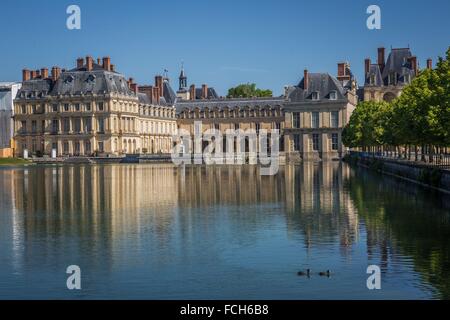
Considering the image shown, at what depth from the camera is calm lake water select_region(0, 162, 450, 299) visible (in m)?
15.0

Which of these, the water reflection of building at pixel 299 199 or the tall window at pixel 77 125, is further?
the tall window at pixel 77 125

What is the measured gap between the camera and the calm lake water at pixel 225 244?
1505 cm

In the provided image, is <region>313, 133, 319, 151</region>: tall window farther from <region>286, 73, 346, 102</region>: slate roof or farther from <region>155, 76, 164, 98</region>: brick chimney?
<region>155, 76, 164, 98</region>: brick chimney

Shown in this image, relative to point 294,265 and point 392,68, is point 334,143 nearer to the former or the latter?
point 392,68

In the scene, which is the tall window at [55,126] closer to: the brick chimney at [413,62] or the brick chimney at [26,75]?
the brick chimney at [26,75]

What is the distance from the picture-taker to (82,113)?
98562mm

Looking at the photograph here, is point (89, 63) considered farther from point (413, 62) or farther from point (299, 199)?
point (299, 199)

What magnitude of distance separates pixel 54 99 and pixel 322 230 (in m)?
80.7

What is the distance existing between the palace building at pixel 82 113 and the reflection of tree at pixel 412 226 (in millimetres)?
63268

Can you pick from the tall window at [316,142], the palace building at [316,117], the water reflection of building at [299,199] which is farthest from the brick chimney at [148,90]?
the water reflection of building at [299,199]

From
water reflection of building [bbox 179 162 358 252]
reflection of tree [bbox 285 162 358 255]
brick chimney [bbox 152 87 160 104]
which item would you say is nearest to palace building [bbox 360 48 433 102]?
brick chimney [bbox 152 87 160 104]

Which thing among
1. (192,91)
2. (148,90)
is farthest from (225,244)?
(192,91)

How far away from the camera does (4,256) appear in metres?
18.6

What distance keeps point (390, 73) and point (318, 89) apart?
9451 millimetres
